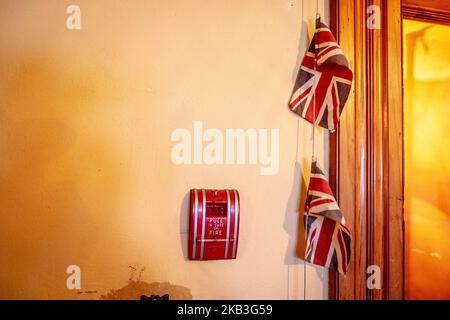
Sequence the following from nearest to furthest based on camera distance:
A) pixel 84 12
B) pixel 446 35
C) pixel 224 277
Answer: pixel 84 12 < pixel 224 277 < pixel 446 35

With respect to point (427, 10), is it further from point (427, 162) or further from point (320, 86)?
point (427, 162)

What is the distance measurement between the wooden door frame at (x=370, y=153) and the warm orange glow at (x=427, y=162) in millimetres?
A: 566

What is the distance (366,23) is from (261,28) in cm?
67

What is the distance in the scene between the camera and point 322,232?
166 cm

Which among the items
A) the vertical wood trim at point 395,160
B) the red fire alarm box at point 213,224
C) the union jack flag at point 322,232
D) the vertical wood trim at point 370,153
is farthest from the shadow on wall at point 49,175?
the vertical wood trim at point 395,160

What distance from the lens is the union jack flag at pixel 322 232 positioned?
1613 mm

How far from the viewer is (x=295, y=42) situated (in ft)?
5.74

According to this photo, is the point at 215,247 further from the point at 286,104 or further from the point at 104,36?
the point at 104,36

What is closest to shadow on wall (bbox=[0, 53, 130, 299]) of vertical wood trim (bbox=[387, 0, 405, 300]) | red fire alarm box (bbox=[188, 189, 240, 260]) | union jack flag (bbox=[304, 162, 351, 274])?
red fire alarm box (bbox=[188, 189, 240, 260])

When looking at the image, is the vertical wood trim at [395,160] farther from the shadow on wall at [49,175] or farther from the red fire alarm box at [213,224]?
the shadow on wall at [49,175]

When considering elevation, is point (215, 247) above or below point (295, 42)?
below

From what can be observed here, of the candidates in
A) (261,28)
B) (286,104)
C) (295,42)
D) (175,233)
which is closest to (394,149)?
(286,104)

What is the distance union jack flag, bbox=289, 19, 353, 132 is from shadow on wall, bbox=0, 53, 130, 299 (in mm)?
1153

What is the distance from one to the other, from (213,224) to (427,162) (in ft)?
6.58
